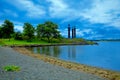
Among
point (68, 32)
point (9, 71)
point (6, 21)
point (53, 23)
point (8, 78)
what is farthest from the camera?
point (68, 32)

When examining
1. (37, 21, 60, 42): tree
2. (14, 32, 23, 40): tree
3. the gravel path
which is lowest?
the gravel path

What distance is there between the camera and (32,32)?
121938 mm

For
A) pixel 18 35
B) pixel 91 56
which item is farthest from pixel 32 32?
pixel 91 56

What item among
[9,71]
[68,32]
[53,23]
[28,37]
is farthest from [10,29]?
[9,71]

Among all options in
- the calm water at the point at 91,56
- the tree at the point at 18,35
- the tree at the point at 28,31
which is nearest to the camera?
the calm water at the point at 91,56

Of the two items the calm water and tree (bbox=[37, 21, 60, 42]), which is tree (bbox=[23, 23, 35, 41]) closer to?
tree (bbox=[37, 21, 60, 42])

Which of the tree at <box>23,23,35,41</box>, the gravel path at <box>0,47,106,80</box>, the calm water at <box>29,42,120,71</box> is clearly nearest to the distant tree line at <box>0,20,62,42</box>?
the tree at <box>23,23,35,41</box>

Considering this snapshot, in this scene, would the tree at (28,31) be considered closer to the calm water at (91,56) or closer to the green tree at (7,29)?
the green tree at (7,29)

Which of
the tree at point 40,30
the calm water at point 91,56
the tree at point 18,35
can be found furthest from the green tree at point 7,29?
the calm water at point 91,56

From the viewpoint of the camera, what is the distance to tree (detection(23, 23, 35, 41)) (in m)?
120

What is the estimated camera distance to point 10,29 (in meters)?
127

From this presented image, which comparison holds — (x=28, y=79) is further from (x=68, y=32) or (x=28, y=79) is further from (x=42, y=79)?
(x=68, y=32)

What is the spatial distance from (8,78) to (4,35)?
382 feet

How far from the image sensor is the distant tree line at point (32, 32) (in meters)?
121
